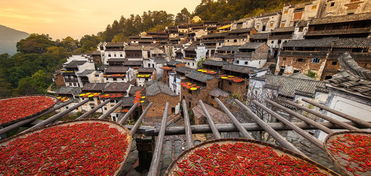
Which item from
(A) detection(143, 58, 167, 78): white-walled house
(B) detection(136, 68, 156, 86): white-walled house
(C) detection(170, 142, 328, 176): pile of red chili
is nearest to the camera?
(C) detection(170, 142, 328, 176): pile of red chili

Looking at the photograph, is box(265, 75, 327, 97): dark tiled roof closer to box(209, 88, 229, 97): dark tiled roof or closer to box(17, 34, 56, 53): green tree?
box(209, 88, 229, 97): dark tiled roof

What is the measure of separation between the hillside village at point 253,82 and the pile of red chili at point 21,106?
0.93m

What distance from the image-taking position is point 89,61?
37.6m

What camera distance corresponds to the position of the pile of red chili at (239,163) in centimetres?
230

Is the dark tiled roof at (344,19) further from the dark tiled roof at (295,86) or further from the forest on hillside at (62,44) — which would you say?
the forest on hillside at (62,44)

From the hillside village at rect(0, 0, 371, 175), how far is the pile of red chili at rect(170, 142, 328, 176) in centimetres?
95

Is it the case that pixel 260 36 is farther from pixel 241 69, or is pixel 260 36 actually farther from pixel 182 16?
pixel 182 16

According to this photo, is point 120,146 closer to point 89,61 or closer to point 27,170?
point 27,170

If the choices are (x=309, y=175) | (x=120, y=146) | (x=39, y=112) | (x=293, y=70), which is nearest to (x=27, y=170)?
(x=120, y=146)

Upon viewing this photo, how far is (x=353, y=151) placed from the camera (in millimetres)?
2795

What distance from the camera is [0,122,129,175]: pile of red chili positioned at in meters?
2.38

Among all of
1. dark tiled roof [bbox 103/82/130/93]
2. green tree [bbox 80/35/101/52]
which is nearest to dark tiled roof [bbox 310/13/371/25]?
dark tiled roof [bbox 103/82/130/93]

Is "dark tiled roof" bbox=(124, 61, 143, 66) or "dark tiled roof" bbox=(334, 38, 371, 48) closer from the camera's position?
"dark tiled roof" bbox=(334, 38, 371, 48)

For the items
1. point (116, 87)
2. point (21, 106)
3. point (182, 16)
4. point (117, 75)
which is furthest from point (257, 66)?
point (182, 16)
